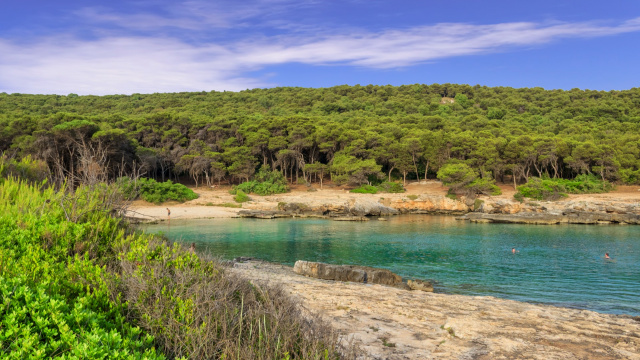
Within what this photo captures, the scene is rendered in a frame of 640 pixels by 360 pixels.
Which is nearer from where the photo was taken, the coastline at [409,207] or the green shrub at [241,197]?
the coastline at [409,207]

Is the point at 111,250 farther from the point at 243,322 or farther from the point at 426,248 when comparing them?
the point at 426,248

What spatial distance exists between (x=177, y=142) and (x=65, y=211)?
143 ft

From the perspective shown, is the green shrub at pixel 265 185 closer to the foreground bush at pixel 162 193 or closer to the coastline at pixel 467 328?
the foreground bush at pixel 162 193

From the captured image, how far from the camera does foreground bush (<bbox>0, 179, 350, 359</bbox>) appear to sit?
267 cm

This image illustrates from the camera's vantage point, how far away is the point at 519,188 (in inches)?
1547

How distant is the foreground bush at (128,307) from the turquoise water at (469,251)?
7.17 ft

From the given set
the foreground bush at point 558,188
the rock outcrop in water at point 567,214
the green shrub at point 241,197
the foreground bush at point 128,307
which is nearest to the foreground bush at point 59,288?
the foreground bush at point 128,307

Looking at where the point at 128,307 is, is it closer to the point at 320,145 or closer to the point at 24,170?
the point at 24,170

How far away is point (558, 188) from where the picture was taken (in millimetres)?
38750

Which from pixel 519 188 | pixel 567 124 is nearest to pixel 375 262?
pixel 519 188

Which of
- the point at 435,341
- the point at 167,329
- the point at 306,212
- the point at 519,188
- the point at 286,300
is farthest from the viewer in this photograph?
the point at 519,188

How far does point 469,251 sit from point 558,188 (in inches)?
992

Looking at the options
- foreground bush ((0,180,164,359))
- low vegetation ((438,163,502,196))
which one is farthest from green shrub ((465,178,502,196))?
foreground bush ((0,180,164,359))

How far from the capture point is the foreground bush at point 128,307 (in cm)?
267
